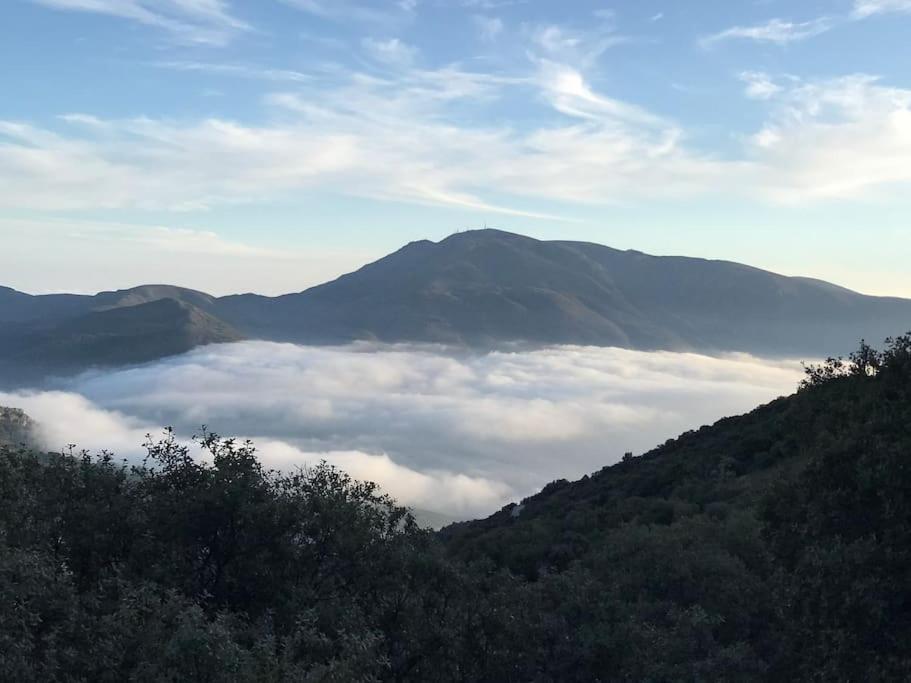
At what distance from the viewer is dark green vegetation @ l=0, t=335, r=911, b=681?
12773 mm

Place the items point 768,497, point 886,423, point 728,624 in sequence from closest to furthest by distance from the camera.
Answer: point 886,423
point 768,497
point 728,624

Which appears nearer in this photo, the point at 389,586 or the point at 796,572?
the point at 796,572

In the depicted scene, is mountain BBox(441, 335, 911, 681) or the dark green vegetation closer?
the dark green vegetation

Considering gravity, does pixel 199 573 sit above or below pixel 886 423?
below

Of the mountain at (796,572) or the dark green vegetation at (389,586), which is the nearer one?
the dark green vegetation at (389,586)

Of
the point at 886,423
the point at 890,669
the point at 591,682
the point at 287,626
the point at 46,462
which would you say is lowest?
the point at 591,682

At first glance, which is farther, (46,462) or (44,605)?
(46,462)

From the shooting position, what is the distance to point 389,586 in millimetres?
18484

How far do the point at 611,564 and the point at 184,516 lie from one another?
57.1 feet

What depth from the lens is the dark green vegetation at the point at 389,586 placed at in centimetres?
1277

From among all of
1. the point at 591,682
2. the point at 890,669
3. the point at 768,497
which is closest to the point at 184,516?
the point at 591,682

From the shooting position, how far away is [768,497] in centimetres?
1766

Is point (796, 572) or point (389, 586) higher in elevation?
point (796, 572)

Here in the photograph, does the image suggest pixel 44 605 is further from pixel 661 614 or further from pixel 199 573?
pixel 661 614
